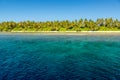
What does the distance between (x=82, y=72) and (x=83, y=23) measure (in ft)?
487

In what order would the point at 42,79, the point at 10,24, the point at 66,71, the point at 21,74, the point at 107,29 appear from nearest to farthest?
the point at 42,79 < the point at 21,74 < the point at 66,71 < the point at 107,29 < the point at 10,24

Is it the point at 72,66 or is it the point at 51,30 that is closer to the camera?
the point at 72,66

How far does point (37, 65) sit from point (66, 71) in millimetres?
6365

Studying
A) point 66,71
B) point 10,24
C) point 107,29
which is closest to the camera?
point 66,71

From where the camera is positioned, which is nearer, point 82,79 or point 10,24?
point 82,79

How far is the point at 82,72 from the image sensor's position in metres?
27.2

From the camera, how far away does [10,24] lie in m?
186

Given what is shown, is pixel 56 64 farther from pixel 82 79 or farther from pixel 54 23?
pixel 54 23

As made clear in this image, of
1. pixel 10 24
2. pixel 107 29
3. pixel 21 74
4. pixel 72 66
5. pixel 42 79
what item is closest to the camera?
pixel 42 79

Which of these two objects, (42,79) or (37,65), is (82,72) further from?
(37,65)

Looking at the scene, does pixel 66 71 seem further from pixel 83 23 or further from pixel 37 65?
pixel 83 23

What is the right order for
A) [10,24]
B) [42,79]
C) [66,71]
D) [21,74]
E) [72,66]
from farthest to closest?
[10,24]
[72,66]
[66,71]
[21,74]
[42,79]

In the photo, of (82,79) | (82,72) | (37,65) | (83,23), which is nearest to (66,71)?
(82,72)

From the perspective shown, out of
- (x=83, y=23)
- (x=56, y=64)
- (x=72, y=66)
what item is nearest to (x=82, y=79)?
(x=72, y=66)
